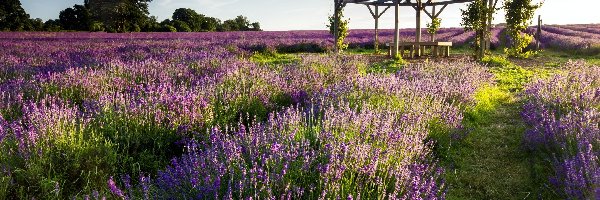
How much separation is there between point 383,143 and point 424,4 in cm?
1313

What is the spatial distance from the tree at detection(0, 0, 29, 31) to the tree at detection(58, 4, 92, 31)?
3.63m

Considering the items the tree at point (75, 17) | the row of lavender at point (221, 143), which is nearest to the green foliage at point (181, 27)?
the tree at point (75, 17)

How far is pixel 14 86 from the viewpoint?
5418mm

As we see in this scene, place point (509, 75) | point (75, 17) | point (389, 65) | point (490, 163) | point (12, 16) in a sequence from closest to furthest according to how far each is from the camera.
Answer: point (490, 163) → point (509, 75) → point (389, 65) → point (12, 16) → point (75, 17)

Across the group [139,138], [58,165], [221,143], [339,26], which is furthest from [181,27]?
[221,143]

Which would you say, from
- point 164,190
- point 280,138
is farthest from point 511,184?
point 164,190

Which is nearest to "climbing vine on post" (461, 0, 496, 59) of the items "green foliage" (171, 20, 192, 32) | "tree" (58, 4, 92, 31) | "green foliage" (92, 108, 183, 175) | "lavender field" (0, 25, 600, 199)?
"lavender field" (0, 25, 600, 199)

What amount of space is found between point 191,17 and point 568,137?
50.6 meters

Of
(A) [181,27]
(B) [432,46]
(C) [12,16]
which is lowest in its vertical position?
(B) [432,46]

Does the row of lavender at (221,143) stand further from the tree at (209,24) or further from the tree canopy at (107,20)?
the tree at (209,24)

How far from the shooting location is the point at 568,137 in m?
3.68

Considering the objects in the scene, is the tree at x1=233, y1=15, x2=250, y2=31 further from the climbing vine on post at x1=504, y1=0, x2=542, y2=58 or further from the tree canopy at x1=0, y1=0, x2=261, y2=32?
the climbing vine on post at x1=504, y1=0, x2=542, y2=58

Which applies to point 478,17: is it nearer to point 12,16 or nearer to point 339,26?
point 339,26

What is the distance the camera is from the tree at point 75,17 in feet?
150
